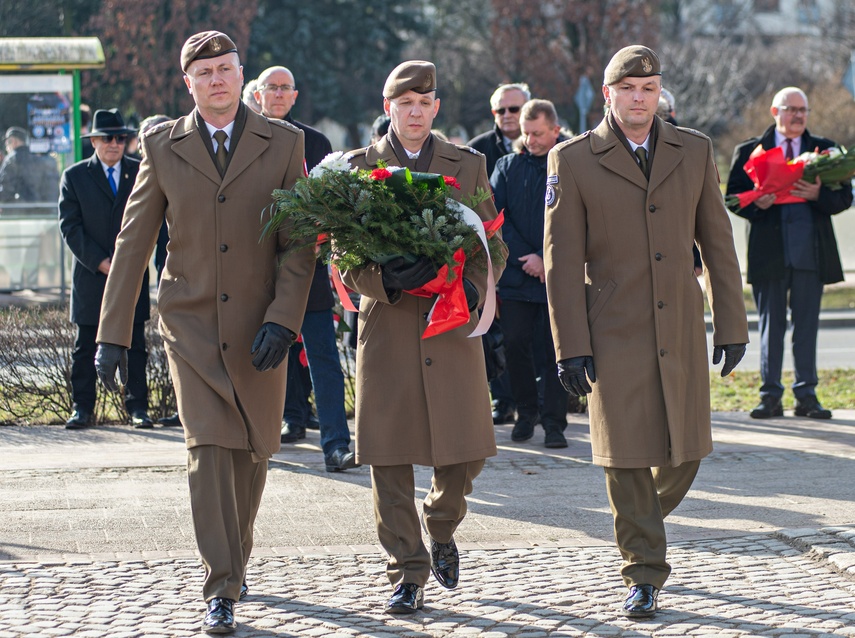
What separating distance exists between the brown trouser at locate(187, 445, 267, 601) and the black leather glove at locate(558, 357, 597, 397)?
134 cm

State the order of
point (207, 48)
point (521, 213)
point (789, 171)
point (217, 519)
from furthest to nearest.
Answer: point (789, 171), point (521, 213), point (207, 48), point (217, 519)

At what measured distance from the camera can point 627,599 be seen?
208 inches

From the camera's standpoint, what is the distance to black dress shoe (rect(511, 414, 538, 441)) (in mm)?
9078

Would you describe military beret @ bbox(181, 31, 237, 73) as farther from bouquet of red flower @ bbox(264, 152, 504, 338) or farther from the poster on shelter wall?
the poster on shelter wall

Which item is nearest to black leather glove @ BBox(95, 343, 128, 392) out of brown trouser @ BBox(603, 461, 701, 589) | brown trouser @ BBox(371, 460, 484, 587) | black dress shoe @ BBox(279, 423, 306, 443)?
brown trouser @ BBox(371, 460, 484, 587)

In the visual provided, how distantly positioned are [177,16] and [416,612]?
104 feet

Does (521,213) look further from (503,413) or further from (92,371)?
(92,371)

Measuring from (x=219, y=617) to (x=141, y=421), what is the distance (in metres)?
4.73

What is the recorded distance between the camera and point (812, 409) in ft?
32.9

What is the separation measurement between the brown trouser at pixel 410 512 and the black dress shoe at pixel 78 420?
454 centimetres

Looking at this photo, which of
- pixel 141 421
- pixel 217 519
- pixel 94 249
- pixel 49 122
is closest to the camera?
pixel 217 519

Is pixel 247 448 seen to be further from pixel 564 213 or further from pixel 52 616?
pixel 564 213

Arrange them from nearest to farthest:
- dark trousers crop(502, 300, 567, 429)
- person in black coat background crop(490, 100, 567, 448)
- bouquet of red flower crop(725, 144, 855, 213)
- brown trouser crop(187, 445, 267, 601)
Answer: brown trouser crop(187, 445, 267, 601)
person in black coat background crop(490, 100, 567, 448)
dark trousers crop(502, 300, 567, 429)
bouquet of red flower crop(725, 144, 855, 213)

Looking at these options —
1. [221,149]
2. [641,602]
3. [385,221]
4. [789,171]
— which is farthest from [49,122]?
[641,602]
